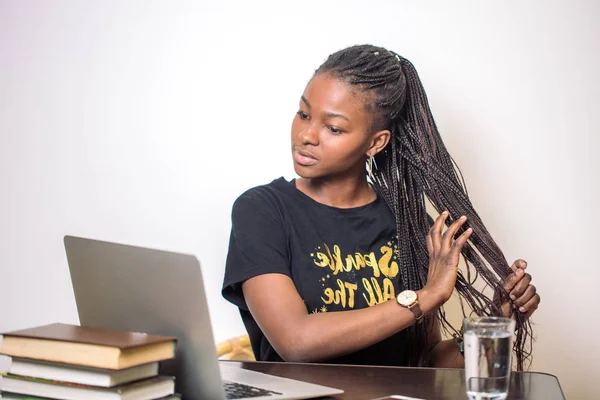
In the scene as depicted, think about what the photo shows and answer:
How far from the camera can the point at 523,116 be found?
2.35 m

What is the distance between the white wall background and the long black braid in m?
0.56

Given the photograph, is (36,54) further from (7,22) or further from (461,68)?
(461,68)

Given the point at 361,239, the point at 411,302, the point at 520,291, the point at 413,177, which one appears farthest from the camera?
the point at 413,177

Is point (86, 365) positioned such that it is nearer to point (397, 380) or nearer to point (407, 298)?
point (397, 380)

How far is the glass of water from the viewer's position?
1.03 meters

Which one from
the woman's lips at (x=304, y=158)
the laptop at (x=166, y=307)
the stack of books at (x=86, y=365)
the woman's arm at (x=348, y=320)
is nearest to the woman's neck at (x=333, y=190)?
the woman's lips at (x=304, y=158)

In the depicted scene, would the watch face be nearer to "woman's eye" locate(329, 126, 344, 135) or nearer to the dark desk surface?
the dark desk surface

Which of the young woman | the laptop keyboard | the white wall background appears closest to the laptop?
the laptop keyboard

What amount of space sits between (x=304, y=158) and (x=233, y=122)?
0.77m

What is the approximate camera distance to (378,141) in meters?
1.79

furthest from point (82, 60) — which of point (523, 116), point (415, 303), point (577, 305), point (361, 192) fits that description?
point (577, 305)

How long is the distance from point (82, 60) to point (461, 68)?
3.74 ft

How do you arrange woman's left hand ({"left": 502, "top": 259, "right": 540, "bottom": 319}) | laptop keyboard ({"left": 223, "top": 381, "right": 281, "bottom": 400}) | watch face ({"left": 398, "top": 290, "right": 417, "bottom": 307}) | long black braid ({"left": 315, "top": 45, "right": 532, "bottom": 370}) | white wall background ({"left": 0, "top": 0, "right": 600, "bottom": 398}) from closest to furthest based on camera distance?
1. laptop keyboard ({"left": 223, "top": 381, "right": 281, "bottom": 400})
2. watch face ({"left": 398, "top": 290, "right": 417, "bottom": 307})
3. woman's left hand ({"left": 502, "top": 259, "right": 540, "bottom": 319})
4. long black braid ({"left": 315, "top": 45, "right": 532, "bottom": 370})
5. white wall background ({"left": 0, "top": 0, "right": 600, "bottom": 398})

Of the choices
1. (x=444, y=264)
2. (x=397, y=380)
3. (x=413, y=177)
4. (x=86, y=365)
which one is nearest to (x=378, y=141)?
(x=413, y=177)
